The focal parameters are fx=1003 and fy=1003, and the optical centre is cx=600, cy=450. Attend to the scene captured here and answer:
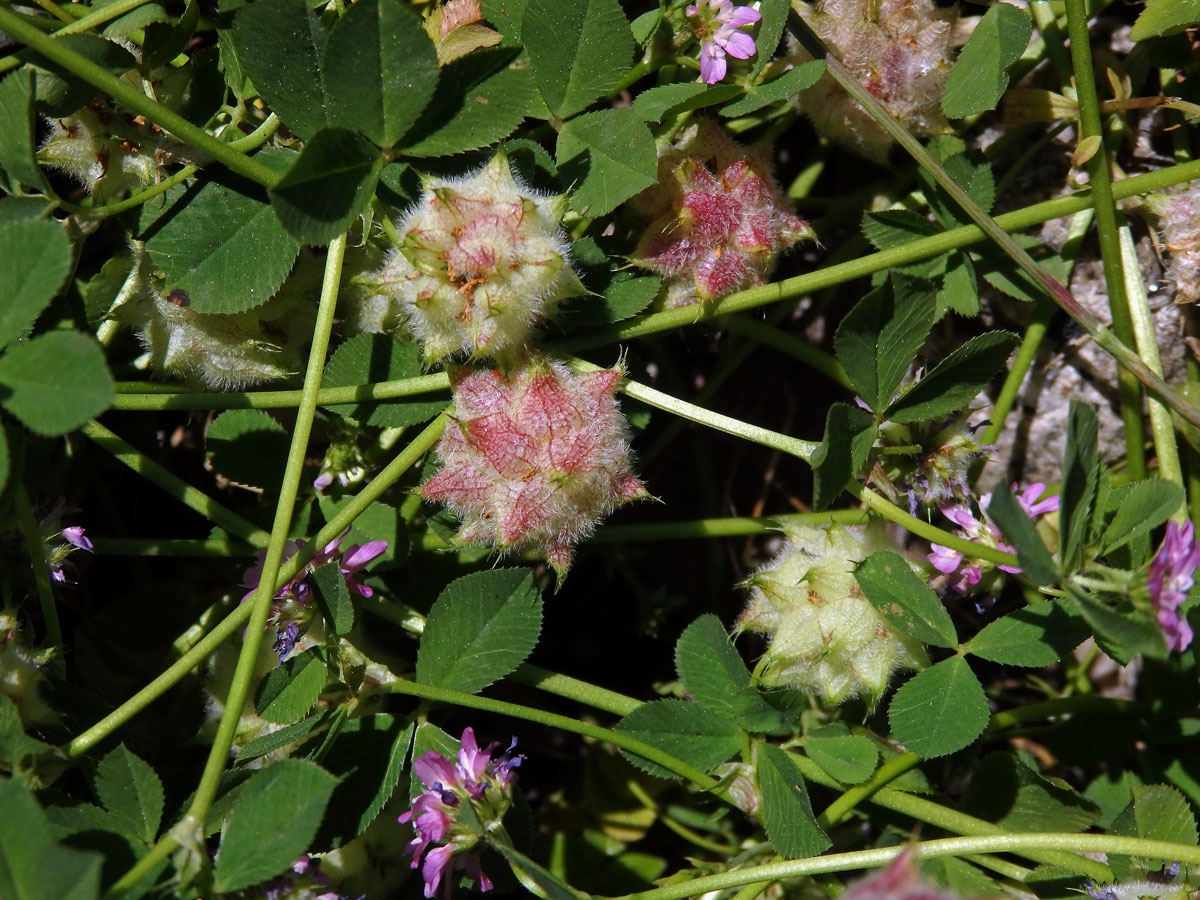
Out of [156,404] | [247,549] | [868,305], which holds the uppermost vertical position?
[868,305]

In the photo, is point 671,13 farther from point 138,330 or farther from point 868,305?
point 138,330

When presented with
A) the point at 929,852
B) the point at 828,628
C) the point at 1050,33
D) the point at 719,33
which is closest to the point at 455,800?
the point at 828,628

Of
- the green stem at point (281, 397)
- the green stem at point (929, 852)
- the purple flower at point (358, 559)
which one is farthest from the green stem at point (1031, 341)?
the purple flower at point (358, 559)

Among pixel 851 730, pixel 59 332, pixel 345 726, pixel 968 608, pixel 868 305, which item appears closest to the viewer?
pixel 59 332

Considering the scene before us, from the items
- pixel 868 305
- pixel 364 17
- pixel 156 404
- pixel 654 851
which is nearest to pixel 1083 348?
pixel 868 305

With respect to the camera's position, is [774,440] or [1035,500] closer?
[774,440]

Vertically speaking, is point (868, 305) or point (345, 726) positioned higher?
point (868, 305)

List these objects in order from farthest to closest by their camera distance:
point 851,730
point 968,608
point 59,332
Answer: point 968,608
point 851,730
point 59,332

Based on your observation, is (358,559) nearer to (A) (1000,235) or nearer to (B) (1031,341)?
(A) (1000,235)

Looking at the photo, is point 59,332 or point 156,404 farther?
point 156,404
